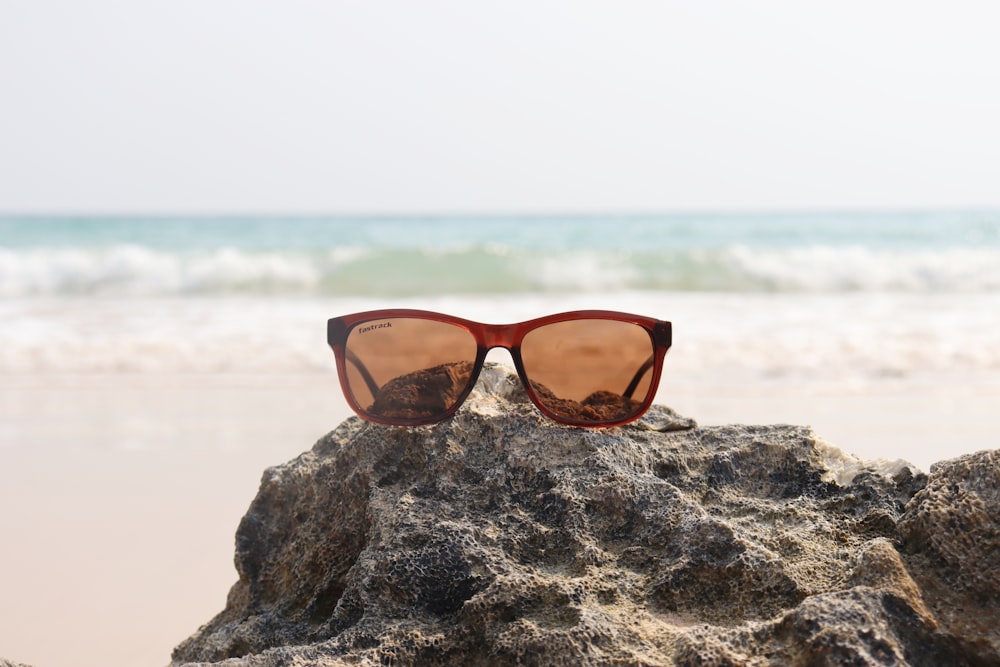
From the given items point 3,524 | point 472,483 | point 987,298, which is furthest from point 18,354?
point 987,298

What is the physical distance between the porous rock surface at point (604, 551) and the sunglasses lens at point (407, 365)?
37 mm

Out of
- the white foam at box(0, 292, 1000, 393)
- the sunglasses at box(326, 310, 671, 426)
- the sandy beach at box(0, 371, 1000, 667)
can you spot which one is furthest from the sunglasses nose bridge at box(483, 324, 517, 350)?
the white foam at box(0, 292, 1000, 393)

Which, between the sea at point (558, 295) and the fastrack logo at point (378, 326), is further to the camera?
the sea at point (558, 295)

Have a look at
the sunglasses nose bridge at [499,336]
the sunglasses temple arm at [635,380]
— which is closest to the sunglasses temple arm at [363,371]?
the sunglasses nose bridge at [499,336]

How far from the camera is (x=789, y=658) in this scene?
838mm

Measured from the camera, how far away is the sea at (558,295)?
17.4 ft

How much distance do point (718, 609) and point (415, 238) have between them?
1909cm

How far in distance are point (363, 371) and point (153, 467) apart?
2.22 m

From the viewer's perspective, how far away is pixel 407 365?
4.28ft

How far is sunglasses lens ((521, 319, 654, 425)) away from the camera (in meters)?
1.26

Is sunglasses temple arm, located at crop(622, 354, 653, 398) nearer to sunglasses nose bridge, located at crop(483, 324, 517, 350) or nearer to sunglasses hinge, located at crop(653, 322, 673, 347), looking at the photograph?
sunglasses hinge, located at crop(653, 322, 673, 347)

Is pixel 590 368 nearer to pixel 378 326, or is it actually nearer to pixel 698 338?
pixel 378 326

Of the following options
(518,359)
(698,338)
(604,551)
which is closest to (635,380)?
(518,359)

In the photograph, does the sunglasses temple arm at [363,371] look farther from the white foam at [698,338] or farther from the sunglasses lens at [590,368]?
the white foam at [698,338]
